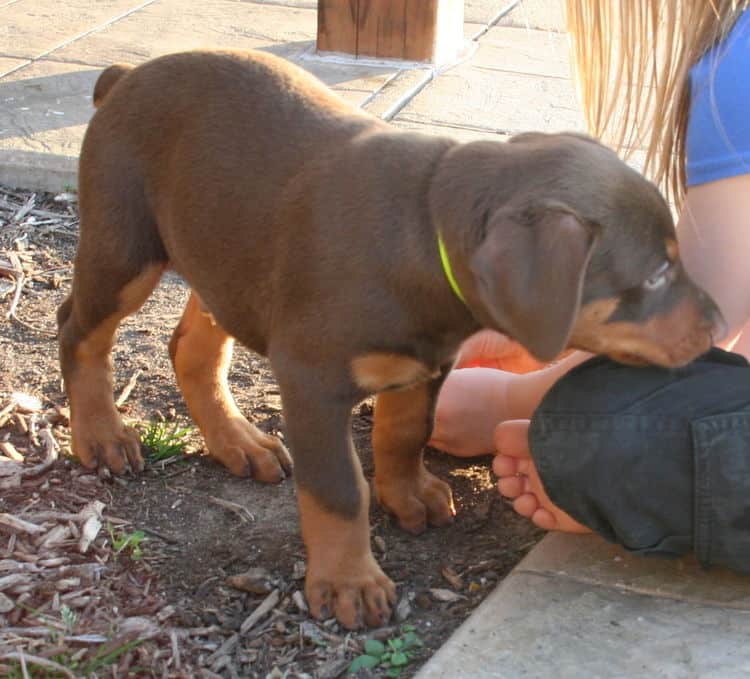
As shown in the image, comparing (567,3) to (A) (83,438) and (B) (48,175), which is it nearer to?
(A) (83,438)

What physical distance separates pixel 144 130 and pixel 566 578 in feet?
5.99

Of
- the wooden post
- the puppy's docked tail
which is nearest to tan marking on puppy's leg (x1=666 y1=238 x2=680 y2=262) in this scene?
the puppy's docked tail

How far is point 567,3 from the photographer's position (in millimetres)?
4230

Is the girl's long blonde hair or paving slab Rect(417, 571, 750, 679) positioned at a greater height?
the girl's long blonde hair

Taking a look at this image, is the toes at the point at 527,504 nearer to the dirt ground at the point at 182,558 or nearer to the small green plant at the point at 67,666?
the dirt ground at the point at 182,558

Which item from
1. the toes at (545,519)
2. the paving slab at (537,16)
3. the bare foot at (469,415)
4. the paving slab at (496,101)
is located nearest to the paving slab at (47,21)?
the paving slab at (496,101)

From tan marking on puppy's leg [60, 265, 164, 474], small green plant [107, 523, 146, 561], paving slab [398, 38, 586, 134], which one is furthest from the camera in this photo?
paving slab [398, 38, 586, 134]

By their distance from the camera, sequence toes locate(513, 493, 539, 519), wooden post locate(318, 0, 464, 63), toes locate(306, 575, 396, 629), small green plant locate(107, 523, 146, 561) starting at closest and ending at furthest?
1. toes locate(306, 575, 396, 629)
2. small green plant locate(107, 523, 146, 561)
3. toes locate(513, 493, 539, 519)
4. wooden post locate(318, 0, 464, 63)

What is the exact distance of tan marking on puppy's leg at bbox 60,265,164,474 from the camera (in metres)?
4.03

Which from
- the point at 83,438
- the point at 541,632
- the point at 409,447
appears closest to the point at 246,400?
the point at 83,438

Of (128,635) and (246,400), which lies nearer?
(128,635)

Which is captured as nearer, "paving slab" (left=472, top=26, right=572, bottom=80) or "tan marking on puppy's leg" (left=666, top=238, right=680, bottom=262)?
"tan marking on puppy's leg" (left=666, top=238, right=680, bottom=262)

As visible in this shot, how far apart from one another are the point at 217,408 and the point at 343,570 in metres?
1.01

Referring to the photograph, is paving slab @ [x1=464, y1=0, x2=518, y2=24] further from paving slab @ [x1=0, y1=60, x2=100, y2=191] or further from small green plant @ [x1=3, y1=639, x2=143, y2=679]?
small green plant @ [x1=3, y1=639, x2=143, y2=679]
